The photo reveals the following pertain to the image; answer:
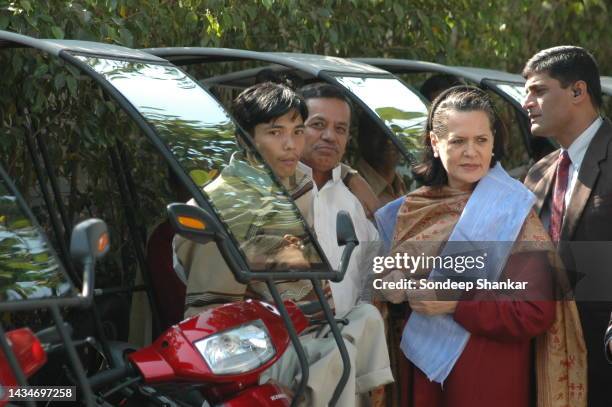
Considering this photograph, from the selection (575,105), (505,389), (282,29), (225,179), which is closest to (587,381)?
(505,389)

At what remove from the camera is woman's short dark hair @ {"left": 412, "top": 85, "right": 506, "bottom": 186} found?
4938 millimetres

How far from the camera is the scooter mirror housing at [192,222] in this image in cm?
398

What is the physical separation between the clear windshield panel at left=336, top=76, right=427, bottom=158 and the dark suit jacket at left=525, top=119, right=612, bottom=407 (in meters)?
0.73

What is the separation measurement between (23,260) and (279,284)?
3.85 feet

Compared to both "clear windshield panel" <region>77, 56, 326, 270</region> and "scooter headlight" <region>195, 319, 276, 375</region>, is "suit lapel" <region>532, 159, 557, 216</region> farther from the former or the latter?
"scooter headlight" <region>195, 319, 276, 375</region>

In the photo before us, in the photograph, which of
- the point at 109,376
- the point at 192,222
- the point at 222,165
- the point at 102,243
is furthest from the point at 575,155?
the point at 102,243

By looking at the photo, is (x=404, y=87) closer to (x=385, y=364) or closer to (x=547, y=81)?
(x=547, y=81)

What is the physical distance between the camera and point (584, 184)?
5.20 metres

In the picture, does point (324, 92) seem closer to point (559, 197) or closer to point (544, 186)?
point (544, 186)

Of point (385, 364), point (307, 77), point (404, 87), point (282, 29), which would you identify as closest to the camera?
point (385, 364)

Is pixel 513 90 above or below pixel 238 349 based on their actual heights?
above

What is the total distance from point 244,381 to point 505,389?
1.09m

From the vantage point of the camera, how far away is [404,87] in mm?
Answer: 6055

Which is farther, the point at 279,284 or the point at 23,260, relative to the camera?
the point at 279,284
